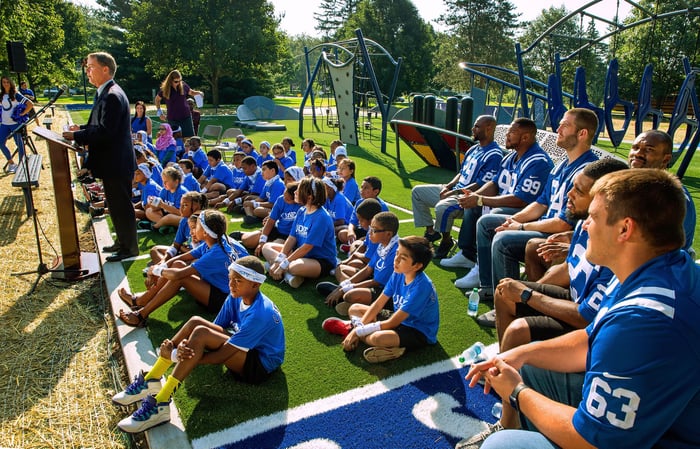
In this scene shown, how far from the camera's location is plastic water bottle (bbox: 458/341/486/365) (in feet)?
11.8

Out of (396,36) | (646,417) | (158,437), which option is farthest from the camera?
(396,36)

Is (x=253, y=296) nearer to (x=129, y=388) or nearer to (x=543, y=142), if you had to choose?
(x=129, y=388)

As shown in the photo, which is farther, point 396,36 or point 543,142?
point 396,36

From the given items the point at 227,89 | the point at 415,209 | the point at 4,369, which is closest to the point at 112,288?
the point at 4,369

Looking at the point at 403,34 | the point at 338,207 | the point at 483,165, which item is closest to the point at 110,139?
the point at 338,207

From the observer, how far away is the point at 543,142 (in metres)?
7.23

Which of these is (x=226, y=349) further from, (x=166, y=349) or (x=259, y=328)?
(x=166, y=349)

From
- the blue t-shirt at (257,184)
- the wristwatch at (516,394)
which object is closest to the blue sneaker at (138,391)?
the wristwatch at (516,394)

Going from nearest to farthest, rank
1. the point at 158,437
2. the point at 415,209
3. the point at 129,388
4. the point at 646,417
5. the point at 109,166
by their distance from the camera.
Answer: the point at 646,417 < the point at 158,437 < the point at 129,388 < the point at 109,166 < the point at 415,209

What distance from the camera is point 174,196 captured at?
693 cm

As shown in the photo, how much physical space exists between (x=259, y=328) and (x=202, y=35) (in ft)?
120

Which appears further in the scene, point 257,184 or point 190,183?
point 257,184

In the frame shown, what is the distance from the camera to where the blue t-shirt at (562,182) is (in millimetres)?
4039

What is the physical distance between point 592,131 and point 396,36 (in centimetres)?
4824
